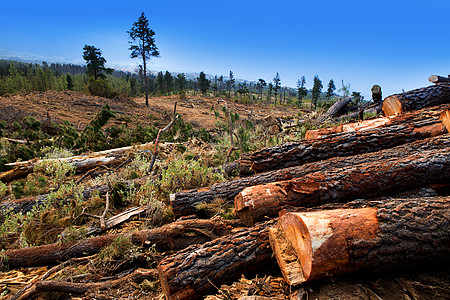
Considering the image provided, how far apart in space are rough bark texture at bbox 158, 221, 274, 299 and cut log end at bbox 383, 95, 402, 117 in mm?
4714

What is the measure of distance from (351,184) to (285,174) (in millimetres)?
942

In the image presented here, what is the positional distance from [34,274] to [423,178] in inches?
189

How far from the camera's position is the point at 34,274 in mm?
2783

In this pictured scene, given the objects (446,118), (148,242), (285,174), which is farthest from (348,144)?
(148,242)

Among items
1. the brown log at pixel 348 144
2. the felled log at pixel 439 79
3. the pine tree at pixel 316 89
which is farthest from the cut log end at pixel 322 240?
the pine tree at pixel 316 89

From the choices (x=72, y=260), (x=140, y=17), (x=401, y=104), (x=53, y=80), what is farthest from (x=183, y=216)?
(x=53, y=80)

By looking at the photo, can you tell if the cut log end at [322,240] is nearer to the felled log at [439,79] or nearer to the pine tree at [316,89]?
the felled log at [439,79]

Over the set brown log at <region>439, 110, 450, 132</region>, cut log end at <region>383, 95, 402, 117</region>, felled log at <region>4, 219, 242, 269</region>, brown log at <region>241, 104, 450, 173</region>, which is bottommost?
felled log at <region>4, 219, 242, 269</region>

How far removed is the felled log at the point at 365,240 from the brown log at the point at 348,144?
6.36 ft

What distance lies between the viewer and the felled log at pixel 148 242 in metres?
2.88

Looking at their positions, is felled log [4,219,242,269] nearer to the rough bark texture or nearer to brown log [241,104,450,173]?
the rough bark texture

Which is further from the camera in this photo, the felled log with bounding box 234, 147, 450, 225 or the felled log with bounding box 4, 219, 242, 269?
the felled log with bounding box 4, 219, 242, 269

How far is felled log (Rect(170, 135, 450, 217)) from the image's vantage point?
10.5ft

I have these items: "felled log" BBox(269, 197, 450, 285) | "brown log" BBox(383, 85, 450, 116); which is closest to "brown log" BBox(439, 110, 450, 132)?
"brown log" BBox(383, 85, 450, 116)
